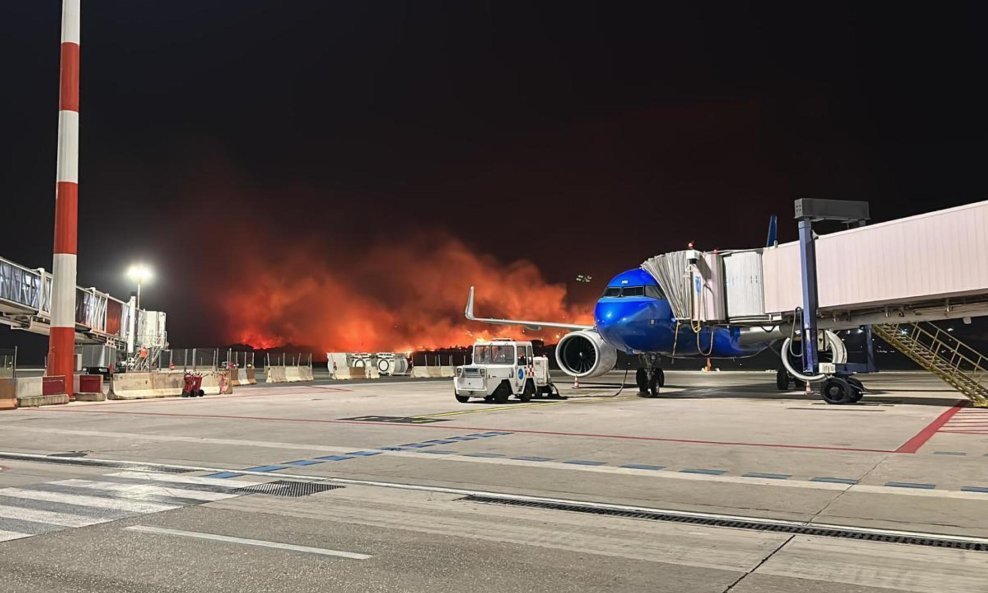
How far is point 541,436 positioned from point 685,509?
7230 millimetres

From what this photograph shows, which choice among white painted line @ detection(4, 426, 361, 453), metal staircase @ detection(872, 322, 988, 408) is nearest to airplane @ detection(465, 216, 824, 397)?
metal staircase @ detection(872, 322, 988, 408)

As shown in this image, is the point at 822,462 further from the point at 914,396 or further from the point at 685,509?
the point at 914,396

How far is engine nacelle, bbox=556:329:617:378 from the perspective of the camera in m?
29.9

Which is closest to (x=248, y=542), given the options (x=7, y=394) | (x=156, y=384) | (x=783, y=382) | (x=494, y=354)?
(x=494, y=354)

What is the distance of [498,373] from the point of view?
82.4 ft

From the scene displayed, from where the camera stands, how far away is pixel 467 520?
729 centimetres

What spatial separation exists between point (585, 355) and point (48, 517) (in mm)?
25135

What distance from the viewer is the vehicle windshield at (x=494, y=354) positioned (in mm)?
25578

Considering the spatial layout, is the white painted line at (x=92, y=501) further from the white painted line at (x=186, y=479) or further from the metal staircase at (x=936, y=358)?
the metal staircase at (x=936, y=358)

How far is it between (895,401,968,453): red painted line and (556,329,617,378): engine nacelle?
12.5 m

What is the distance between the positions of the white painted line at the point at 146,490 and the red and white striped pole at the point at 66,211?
22583 millimetres

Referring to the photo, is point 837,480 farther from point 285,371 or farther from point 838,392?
point 285,371

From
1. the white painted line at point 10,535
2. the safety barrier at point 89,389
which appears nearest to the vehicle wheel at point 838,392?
the white painted line at point 10,535

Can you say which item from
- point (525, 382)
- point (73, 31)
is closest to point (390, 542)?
point (525, 382)
